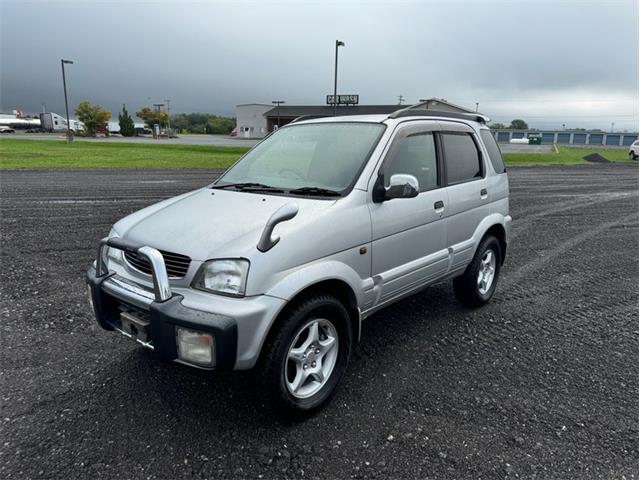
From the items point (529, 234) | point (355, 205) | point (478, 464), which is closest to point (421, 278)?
point (355, 205)

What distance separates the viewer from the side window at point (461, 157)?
14.0 ft

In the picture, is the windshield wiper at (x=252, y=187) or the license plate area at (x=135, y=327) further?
the windshield wiper at (x=252, y=187)

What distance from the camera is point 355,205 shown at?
10.4 feet

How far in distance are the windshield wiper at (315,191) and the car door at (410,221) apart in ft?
0.97

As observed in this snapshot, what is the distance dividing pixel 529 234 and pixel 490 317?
4.67 meters

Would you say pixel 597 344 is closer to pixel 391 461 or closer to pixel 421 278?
pixel 421 278

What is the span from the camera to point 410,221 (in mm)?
3621

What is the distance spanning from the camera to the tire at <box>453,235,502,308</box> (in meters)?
4.66

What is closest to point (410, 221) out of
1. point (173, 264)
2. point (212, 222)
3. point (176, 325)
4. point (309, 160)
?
point (309, 160)

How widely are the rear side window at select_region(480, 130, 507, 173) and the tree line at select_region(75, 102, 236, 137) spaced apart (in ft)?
241

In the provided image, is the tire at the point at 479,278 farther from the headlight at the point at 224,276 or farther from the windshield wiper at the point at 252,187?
the headlight at the point at 224,276

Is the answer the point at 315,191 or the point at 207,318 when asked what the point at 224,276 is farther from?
the point at 315,191

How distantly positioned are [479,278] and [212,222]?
123 inches

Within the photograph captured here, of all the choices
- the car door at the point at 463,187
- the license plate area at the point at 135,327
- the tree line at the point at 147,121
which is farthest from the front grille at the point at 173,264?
the tree line at the point at 147,121
